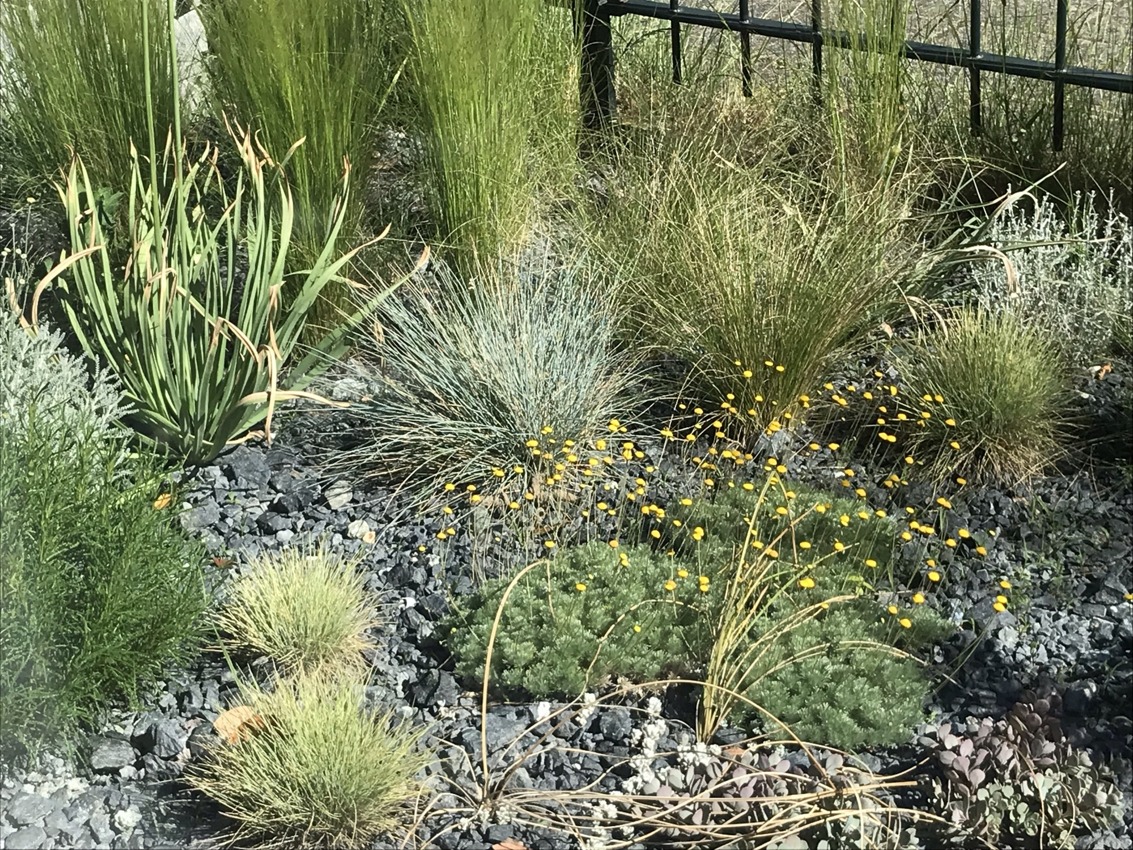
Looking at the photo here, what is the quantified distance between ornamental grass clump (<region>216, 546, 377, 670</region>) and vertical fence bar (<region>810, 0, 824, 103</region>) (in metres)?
2.70

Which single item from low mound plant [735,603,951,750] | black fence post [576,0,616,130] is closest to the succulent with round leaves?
low mound plant [735,603,951,750]

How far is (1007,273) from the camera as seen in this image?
361 cm

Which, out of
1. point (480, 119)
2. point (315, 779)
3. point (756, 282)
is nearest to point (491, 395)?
point (756, 282)

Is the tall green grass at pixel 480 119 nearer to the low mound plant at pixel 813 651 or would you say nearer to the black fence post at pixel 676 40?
the black fence post at pixel 676 40

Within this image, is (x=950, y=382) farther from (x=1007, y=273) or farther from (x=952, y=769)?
(x=952, y=769)

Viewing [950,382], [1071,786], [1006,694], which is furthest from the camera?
[950,382]

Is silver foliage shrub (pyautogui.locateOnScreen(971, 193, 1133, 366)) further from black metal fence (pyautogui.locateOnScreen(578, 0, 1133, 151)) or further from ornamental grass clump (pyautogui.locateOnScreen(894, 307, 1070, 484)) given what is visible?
black metal fence (pyautogui.locateOnScreen(578, 0, 1133, 151))

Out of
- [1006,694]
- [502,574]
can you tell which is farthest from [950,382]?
[502,574]

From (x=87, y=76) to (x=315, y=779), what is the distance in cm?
271

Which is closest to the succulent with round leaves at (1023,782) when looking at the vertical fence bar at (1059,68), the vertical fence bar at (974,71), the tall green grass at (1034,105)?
the tall green grass at (1034,105)

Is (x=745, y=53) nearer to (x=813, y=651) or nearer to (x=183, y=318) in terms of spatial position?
(x=183, y=318)

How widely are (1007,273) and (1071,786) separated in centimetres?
176

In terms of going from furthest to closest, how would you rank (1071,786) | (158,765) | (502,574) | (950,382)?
(950,382) < (502,574) < (158,765) < (1071,786)

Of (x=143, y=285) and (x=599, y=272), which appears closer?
(x=143, y=285)
